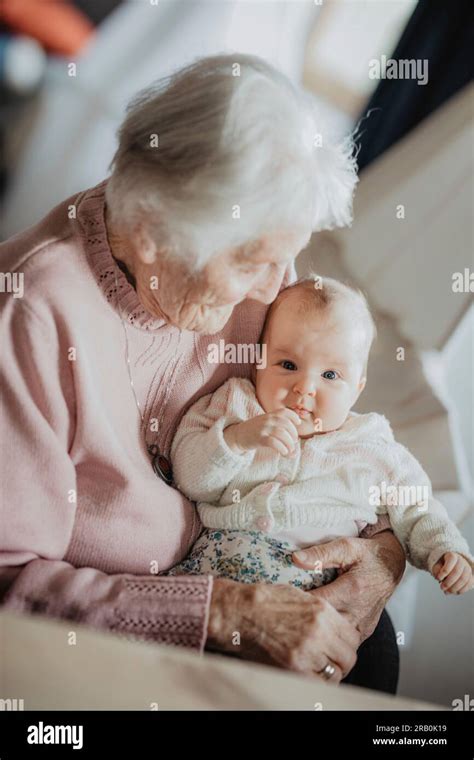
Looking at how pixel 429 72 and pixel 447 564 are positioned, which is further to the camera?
pixel 429 72

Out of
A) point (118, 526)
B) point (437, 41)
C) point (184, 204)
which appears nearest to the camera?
point (184, 204)

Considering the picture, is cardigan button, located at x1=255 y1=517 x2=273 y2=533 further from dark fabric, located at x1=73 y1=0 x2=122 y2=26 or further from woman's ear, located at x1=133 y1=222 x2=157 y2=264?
dark fabric, located at x1=73 y1=0 x2=122 y2=26

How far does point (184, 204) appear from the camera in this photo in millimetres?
898

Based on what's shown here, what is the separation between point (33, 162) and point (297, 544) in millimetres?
1801

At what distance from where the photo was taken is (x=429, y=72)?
1612 mm

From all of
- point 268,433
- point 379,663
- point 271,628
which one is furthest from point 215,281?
point 379,663

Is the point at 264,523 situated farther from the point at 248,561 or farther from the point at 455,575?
the point at 455,575

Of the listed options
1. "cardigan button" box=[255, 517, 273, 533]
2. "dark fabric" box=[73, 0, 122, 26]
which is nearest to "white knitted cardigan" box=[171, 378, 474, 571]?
"cardigan button" box=[255, 517, 273, 533]

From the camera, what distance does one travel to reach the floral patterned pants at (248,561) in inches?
40.7

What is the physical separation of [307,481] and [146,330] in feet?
1.07

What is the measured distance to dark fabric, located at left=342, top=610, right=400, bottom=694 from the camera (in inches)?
45.9

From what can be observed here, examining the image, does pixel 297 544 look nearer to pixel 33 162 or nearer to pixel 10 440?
pixel 10 440

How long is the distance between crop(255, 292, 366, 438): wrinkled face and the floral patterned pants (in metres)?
0.18
